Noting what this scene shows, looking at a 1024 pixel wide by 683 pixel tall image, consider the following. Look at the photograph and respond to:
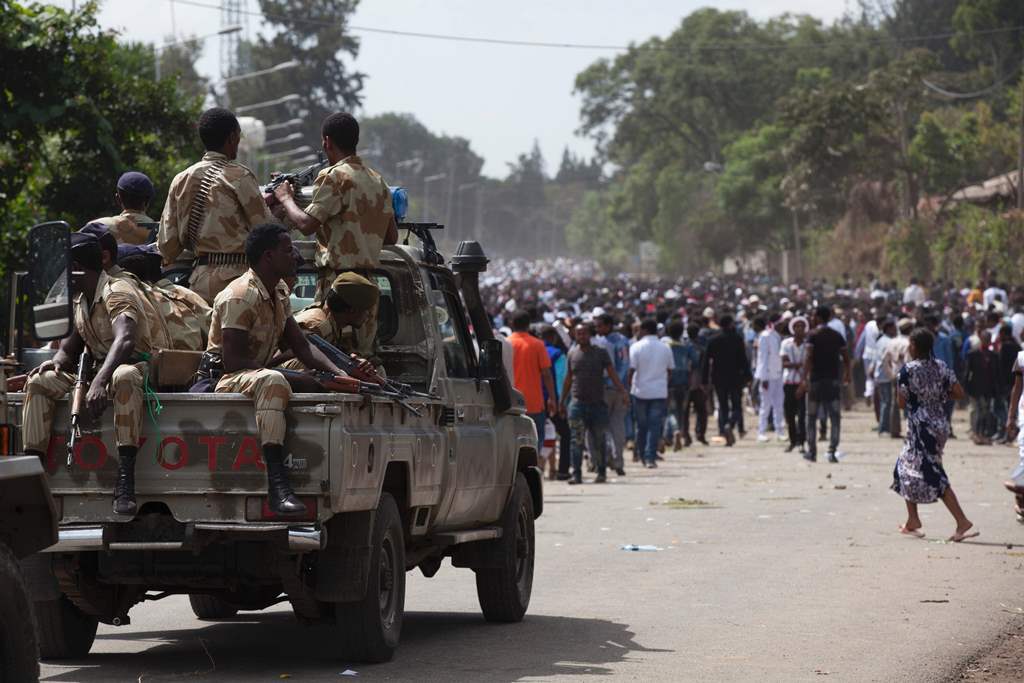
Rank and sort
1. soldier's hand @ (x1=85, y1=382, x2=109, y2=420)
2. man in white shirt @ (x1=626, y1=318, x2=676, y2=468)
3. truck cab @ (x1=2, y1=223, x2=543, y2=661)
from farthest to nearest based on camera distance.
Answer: man in white shirt @ (x1=626, y1=318, x2=676, y2=468) → soldier's hand @ (x1=85, y1=382, x2=109, y2=420) → truck cab @ (x1=2, y1=223, x2=543, y2=661)

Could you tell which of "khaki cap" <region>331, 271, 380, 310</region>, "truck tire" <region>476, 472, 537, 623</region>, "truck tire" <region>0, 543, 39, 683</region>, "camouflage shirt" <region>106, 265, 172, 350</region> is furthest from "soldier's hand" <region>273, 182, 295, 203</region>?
"truck tire" <region>0, 543, 39, 683</region>

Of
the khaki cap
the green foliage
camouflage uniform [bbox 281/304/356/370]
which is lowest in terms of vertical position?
camouflage uniform [bbox 281/304/356/370]

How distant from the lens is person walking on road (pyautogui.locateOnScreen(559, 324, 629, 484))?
67.9 feet

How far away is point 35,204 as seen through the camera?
72.8ft

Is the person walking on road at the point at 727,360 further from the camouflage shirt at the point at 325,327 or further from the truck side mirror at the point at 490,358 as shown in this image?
the camouflage shirt at the point at 325,327

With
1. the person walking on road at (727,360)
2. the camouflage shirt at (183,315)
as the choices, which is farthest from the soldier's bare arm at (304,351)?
the person walking on road at (727,360)

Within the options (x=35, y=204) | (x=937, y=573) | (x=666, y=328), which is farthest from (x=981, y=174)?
(x=937, y=573)

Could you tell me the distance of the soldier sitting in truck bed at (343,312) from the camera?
898 centimetres

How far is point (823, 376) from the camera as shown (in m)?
23.3

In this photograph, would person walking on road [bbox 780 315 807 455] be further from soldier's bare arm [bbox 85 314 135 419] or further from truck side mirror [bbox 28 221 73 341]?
truck side mirror [bbox 28 221 73 341]

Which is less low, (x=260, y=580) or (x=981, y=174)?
(x=981, y=174)

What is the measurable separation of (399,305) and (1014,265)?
4832 centimetres

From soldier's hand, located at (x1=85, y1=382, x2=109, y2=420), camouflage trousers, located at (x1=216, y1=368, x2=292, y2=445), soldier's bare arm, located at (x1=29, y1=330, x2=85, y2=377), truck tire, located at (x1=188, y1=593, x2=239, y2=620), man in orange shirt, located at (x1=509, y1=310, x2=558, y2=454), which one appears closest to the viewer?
camouflage trousers, located at (x1=216, y1=368, x2=292, y2=445)

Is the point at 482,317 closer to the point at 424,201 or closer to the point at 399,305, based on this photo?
the point at 399,305
